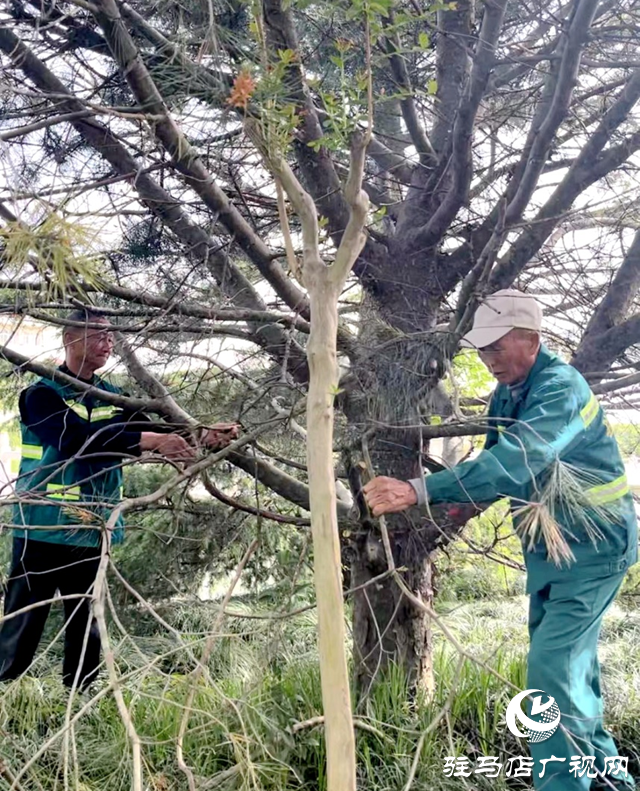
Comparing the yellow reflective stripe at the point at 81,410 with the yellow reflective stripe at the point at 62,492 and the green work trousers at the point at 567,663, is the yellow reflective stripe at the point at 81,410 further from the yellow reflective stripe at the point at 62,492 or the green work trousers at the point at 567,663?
the green work trousers at the point at 567,663

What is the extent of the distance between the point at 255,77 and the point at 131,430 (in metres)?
1.58

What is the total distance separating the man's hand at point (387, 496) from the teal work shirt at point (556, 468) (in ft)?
0.23

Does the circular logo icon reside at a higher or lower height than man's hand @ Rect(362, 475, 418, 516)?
lower

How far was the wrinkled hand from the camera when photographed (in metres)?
2.42

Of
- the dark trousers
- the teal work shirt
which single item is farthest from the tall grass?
the teal work shirt

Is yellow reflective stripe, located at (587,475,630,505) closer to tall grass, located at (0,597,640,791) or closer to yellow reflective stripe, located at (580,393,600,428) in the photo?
yellow reflective stripe, located at (580,393,600,428)

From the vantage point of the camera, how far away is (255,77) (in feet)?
5.35

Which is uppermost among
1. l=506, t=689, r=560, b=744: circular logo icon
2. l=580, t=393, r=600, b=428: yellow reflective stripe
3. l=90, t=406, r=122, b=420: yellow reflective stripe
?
l=90, t=406, r=122, b=420: yellow reflective stripe

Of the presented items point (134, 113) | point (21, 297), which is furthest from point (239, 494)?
point (134, 113)

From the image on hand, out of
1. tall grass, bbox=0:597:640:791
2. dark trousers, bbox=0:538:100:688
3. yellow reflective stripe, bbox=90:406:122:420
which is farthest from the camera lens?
yellow reflective stripe, bbox=90:406:122:420

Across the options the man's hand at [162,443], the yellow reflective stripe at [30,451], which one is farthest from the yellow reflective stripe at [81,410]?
the man's hand at [162,443]

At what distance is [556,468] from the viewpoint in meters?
1.81

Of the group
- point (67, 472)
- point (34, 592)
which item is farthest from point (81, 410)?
point (34, 592)

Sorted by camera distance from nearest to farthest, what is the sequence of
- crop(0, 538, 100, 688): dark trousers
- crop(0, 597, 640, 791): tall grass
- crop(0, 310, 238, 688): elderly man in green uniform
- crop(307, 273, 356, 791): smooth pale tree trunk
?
crop(307, 273, 356, 791): smooth pale tree trunk → crop(0, 597, 640, 791): tall grass → crop(0, 310, 238, 688): elderly man in green uniform → crop(0, 538, 100, 688): dark trousers
